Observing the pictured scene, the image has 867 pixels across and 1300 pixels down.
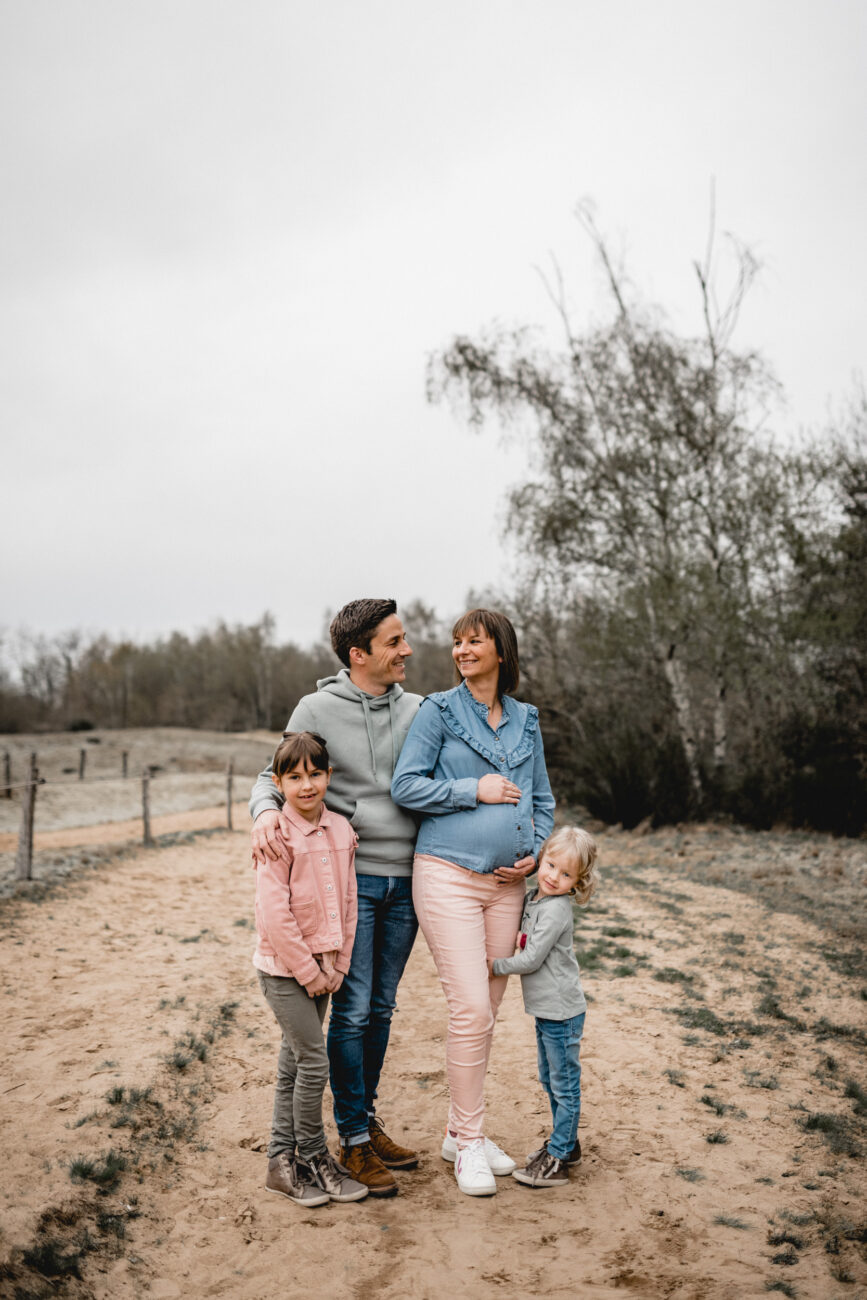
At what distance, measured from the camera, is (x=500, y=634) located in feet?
9.82

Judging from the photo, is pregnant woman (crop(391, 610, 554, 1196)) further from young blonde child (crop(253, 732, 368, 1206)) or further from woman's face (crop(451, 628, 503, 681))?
young blonde child (crop(253, 732, 368, 1206))

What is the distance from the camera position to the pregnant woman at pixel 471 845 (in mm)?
2820

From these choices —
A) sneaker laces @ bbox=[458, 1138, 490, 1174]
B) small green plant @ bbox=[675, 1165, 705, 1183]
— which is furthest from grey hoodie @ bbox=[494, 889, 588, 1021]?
small green plant @ bbox=[675, 1165, 705, 1183]

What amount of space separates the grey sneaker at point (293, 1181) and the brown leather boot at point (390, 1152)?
27 centimetres

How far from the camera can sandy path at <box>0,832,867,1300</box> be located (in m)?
2.48

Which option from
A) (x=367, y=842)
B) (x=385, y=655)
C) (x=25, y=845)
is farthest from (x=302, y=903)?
(x=25, y=845)

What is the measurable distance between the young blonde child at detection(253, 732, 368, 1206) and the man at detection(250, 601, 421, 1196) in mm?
67

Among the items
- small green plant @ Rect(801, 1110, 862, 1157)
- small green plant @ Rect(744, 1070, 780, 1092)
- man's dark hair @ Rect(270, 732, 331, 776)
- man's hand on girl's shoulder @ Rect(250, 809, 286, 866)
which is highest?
man's dark hair @ Rect(270, 732, 331, 776)

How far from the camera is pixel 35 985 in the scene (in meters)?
5.48

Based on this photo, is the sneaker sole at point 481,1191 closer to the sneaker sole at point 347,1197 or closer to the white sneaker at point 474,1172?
the white sneaker at point 474,1172

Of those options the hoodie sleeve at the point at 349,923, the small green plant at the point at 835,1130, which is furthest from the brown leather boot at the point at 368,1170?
the small green plant at the point at 835,1130

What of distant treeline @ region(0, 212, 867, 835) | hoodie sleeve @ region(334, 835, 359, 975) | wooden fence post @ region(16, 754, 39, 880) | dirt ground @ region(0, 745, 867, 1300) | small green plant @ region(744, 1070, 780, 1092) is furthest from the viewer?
distant treeline @ region(0, 212, 867, 835)

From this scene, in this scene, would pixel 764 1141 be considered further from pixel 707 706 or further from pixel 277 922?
pixel 707 706

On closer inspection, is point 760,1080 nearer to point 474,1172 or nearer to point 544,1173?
point 544,1173
